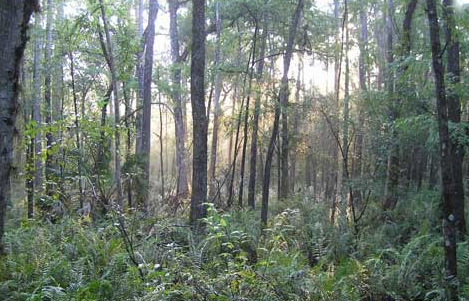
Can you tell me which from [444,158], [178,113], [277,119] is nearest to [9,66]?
[444,158]

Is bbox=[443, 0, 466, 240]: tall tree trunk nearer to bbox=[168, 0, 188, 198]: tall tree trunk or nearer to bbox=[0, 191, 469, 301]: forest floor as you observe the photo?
bbox=[0, 191, 469, 301]: forest floor

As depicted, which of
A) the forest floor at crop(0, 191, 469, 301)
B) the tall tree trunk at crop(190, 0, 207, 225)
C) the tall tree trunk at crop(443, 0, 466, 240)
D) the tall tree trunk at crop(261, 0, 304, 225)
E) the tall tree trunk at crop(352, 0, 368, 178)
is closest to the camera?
the forest floor at crop(0, 191, 469, 301)

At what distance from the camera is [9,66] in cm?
380

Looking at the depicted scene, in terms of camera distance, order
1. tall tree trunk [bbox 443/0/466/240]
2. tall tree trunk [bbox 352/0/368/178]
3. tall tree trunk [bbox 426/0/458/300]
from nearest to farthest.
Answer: tall tree trunk [bbox 426/0/458/300], tall tree trunk [bbox 443/0/466/240], tall tree trunk [bbox 352/0/368/178]

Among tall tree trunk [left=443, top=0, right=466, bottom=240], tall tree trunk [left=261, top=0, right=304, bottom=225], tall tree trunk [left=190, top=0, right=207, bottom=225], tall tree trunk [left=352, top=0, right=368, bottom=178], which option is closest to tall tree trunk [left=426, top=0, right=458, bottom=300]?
tall tree trunk [left=443, top=0, right=466, bottom=240]

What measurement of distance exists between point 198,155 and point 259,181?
49.3ft

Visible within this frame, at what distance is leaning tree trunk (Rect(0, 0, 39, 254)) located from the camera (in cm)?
377

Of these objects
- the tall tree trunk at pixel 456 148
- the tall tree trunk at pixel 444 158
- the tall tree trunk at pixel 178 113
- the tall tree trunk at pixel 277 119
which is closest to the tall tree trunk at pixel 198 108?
the tall tree trunk at pixel 277 119

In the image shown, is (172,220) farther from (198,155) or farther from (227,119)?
(227,119)

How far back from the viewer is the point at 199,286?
5004 mm

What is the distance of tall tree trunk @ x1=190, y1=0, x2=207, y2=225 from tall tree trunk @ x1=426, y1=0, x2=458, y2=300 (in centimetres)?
483

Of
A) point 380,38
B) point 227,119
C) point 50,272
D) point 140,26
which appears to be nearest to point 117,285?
point 50,272

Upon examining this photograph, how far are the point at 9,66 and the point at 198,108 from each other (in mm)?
5619

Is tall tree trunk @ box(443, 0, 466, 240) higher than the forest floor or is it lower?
higher
